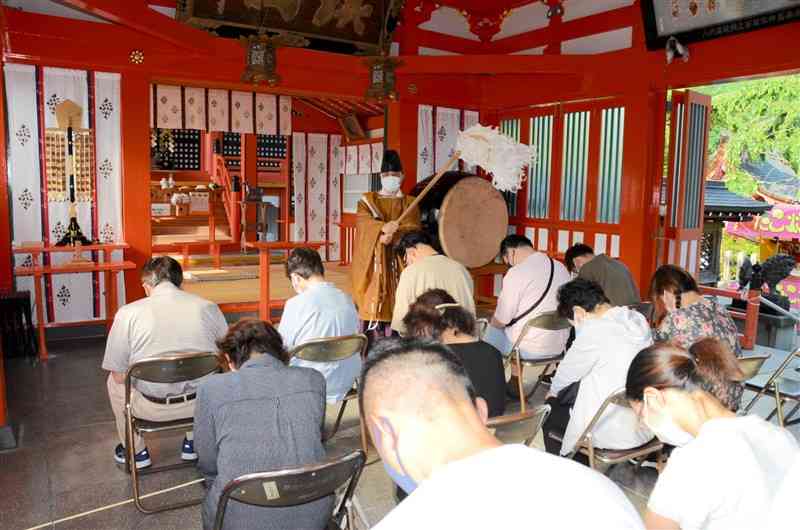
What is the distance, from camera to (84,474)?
10.6 feet

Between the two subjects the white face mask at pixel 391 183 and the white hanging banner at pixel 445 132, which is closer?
the white face mask at pixel 391 183

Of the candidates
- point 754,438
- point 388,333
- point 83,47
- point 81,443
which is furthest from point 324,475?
point 83,47

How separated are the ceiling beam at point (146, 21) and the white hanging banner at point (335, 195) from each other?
5.25 meters

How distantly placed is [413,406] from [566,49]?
663 centimetres

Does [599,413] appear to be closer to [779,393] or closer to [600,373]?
[600,373]

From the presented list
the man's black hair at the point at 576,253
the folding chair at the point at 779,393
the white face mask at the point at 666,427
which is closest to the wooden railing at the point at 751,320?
the folding chair at the point at 779,393

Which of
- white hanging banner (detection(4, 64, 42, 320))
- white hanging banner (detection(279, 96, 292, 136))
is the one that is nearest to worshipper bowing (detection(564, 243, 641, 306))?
white hanging banner (detection(4, 64, 42, 320))

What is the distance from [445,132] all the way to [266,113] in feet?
7.39

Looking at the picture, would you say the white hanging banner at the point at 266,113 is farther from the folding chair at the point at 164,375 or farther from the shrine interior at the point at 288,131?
the folding chair at the point at 164,375

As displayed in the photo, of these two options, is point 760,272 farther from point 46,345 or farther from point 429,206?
point 46,345

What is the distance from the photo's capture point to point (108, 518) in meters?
2.80

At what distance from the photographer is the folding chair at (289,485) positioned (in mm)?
1653

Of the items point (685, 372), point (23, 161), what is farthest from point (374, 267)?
point (685, 372)

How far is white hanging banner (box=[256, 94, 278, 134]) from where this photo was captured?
25.9 ft
